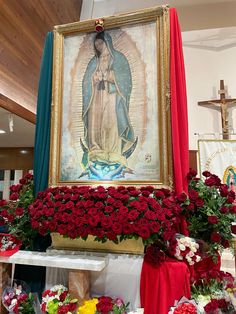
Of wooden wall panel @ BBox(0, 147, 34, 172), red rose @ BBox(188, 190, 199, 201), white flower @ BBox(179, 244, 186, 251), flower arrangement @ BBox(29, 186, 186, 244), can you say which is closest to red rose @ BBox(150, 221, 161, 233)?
flower arrangement @ BBox(29, 186, 186, 244)

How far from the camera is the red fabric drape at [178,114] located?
193cm

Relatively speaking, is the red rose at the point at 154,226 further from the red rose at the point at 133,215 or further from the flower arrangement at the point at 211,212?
the flower arrangement at the point at 211,212

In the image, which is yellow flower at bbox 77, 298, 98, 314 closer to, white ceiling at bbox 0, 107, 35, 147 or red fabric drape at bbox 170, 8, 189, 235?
red fabric drape at bbox 170, 8, 189, 235

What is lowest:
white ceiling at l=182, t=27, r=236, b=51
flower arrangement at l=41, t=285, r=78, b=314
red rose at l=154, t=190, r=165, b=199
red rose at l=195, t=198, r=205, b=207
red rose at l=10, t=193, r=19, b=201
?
flower arrangement at l=41, t=285, r=78, b=314

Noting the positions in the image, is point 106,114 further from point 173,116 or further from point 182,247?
point 182,247

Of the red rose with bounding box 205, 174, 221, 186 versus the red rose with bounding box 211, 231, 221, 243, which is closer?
the red rose with bounding box 211, 231, 221, 243

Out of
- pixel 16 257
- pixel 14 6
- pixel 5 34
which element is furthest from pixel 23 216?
pixel 14 6

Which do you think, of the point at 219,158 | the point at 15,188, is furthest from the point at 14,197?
the point at 219,158

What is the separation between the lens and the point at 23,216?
2061mm

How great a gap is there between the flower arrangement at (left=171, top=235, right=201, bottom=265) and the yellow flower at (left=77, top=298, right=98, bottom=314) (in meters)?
0.57

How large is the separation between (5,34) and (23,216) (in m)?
2.44

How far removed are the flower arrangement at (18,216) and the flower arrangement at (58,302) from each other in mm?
527

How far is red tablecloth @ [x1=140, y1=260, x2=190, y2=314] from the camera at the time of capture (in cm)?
160

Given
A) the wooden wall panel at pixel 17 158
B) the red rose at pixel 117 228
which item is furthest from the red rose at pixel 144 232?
the wooden wall panel at pixel 17 158
